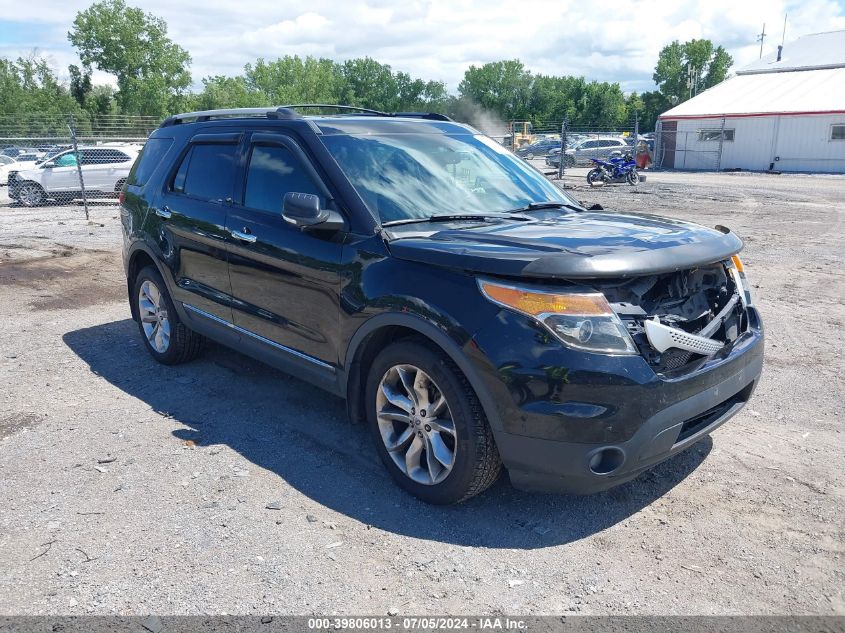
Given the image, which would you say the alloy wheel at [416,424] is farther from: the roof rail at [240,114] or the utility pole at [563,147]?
the utility pole at [563,147]

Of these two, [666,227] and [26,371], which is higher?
[666,227]

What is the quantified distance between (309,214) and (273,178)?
0.84 meters

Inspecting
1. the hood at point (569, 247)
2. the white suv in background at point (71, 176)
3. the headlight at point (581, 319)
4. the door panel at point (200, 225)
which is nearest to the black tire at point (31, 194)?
the white suv in background at point (71, 176)

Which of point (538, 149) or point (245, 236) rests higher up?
point (245, 236)

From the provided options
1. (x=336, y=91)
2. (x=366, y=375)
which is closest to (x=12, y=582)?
(x=366, y=375)

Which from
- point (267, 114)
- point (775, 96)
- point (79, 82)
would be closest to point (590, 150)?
point (775, 96)

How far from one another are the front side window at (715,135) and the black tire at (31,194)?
29586 millimetres

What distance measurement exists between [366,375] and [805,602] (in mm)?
2255

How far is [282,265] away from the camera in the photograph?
421 cm

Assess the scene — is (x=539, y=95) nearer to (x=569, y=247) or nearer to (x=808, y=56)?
(x=808, y=56)

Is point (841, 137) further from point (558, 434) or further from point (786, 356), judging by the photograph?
point (558, 434)

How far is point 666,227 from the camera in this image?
3822 mm

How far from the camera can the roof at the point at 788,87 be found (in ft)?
110

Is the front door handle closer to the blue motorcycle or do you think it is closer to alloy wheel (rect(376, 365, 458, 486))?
alloy wheel (rect(376, 365, 458, 486))
